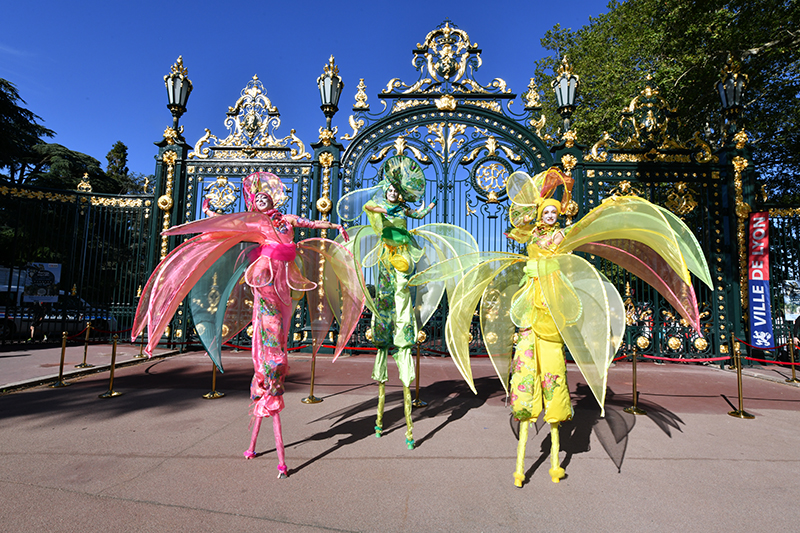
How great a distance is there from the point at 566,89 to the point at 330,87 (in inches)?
200

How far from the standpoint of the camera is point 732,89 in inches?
338

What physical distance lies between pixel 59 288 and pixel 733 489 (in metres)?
12.1

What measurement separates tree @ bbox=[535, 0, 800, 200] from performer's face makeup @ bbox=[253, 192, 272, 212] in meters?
8.00

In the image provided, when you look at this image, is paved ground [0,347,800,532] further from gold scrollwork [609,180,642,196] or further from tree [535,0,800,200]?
tree [535,0,800,200]

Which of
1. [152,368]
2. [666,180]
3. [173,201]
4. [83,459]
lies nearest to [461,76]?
[666,180]

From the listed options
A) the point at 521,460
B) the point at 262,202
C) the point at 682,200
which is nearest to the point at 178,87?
the point at 262,202

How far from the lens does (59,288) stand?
9547mm

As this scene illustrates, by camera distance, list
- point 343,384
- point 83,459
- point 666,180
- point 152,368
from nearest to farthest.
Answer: point 83,459 → point 343,384 → point 152,368 → point 666,180

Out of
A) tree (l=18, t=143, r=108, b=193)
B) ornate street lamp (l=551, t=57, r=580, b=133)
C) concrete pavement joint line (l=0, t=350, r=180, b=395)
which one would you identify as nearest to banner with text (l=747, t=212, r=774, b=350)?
ornate street lamp (l=551, t=57, r=580, b=133)

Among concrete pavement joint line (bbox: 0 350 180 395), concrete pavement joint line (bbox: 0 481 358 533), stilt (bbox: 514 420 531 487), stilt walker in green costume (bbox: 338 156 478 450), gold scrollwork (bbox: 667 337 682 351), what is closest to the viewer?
concrete pavement joint line (bbox: 0 481 358 533)

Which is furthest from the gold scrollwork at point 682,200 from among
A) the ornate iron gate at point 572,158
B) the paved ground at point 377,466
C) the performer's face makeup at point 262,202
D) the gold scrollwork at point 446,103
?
the performer's face makeup at point 262,202

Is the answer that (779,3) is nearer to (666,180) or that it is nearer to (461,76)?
(666,180)

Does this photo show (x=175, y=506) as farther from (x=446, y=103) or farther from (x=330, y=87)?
(x=446, y=103)

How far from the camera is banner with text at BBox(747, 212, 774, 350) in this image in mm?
7973
